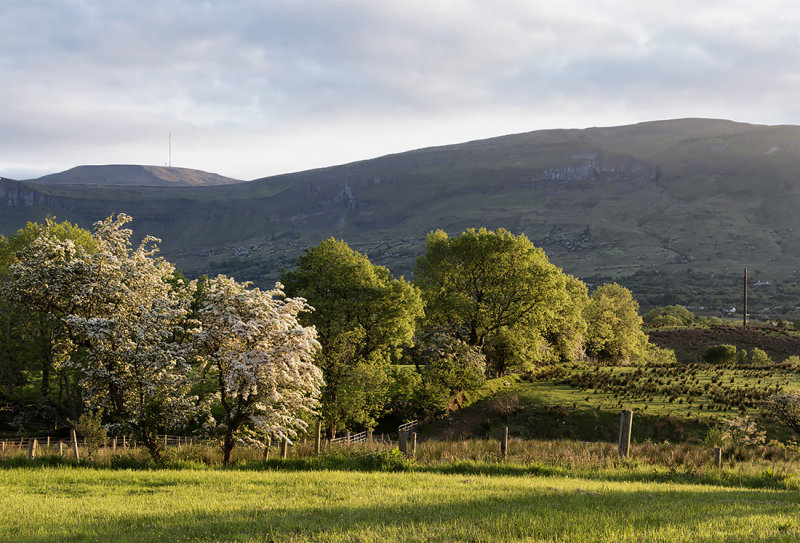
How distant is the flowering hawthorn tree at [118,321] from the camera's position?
21.2m

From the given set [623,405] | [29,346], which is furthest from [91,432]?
[623,405]

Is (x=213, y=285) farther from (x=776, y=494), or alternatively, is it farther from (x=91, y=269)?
(x=776, y=494)

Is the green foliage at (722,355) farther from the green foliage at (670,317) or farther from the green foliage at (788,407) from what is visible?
the green foliage at (788,407)

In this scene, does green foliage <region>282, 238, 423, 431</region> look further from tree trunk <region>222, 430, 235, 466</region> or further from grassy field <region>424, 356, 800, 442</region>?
tree trunk <region>222, 430, 235, 466</region>

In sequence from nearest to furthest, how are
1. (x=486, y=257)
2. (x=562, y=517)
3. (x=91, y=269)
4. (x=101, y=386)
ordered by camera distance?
(x=562, y=517) < (x=101, y=386) < (x=91, y=269) < (x=486, y=257)

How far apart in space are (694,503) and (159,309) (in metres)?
21.0

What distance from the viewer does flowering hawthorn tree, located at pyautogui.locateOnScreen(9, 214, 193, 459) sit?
21188mm

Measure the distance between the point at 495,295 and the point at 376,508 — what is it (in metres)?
38.6

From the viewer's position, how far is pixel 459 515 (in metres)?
11.3

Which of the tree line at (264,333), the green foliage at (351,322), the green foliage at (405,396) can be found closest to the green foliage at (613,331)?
the tree line at (264,333)

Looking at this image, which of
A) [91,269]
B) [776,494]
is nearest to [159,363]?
[91,269]

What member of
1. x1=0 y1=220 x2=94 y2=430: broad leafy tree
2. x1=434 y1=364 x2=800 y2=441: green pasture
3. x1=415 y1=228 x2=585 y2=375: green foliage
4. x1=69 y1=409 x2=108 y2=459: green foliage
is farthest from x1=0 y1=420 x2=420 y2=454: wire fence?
x1=415 y1=228 x2=585 y2=375: green foliage

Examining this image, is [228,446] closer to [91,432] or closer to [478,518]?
[91,432]

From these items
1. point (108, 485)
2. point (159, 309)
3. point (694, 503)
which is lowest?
point (108, 485)
